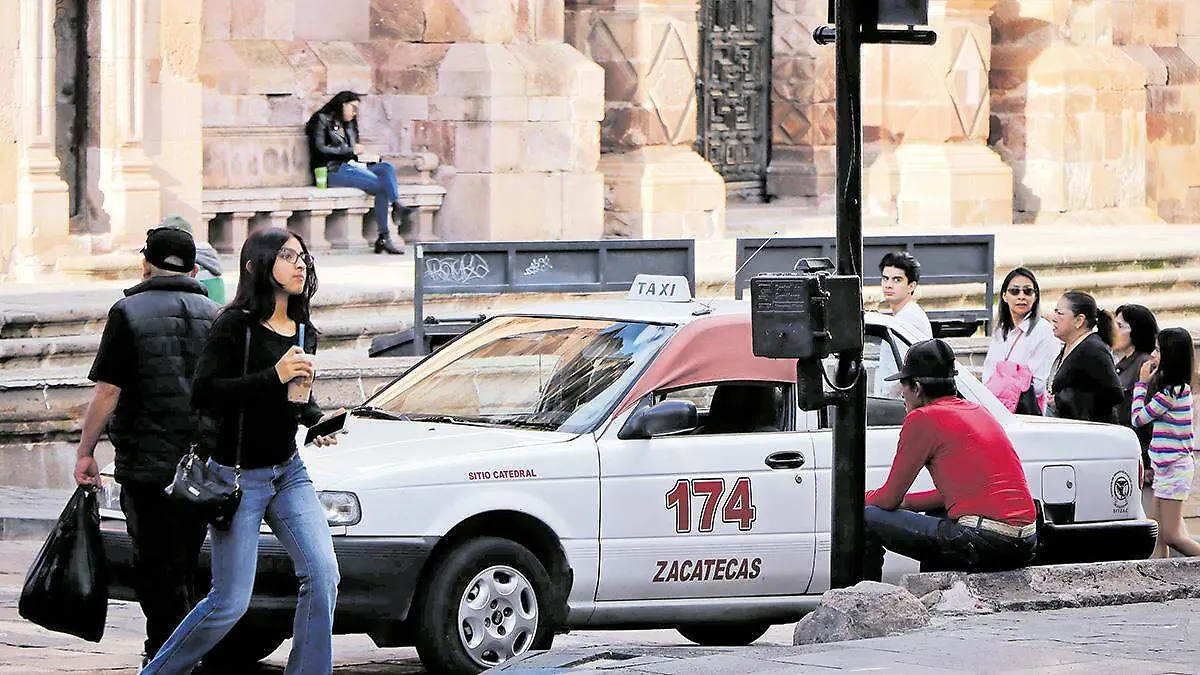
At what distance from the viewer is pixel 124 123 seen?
61.3ft

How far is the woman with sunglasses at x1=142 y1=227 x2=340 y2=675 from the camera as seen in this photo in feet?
24.8

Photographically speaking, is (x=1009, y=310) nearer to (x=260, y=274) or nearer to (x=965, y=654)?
(x=965, y=654)

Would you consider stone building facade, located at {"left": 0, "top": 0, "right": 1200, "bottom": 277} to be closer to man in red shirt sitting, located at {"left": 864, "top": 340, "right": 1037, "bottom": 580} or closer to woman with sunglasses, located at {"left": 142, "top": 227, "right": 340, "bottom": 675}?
man in red shirt sitting, located at {"left": 864, "top": 340, "right": 1037, "bottom": 580}

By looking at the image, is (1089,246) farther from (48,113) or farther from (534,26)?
(48,113)

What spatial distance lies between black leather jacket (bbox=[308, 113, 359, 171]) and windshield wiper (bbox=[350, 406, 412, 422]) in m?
11.6

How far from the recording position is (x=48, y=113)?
710 inches

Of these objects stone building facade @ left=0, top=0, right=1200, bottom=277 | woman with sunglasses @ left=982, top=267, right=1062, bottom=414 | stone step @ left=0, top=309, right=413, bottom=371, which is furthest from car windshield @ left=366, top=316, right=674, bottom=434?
stone building facade @ left=0, top=0, right=1200, bottom=277

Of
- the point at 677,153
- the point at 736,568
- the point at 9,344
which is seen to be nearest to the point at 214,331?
the point at 736,568

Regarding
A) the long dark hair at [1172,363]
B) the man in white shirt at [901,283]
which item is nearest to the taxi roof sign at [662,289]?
the man in white shirt at [901,283]

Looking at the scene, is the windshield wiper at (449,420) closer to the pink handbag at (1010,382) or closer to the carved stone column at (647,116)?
the pink handbag at (1010,382)

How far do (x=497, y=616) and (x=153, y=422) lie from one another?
142 centimetres

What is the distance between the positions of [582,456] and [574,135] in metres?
13.1

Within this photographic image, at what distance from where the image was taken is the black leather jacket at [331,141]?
21047mm

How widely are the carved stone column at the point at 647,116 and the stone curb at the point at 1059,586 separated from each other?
535 inches
